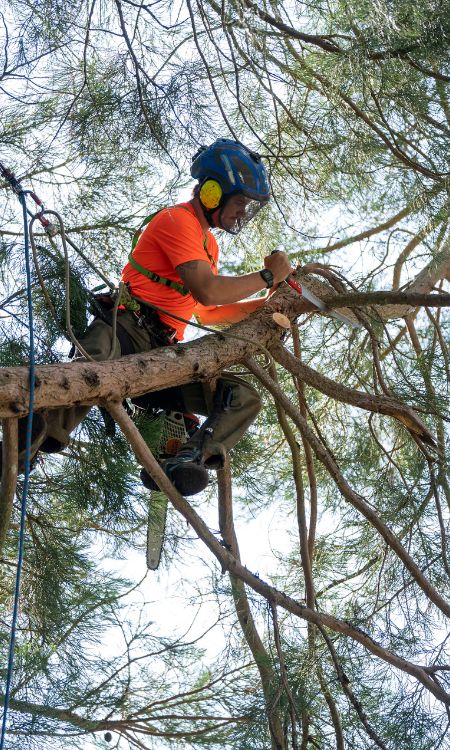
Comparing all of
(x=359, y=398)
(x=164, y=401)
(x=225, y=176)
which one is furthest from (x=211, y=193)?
(x=359, y=398)

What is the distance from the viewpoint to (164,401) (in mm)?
3145

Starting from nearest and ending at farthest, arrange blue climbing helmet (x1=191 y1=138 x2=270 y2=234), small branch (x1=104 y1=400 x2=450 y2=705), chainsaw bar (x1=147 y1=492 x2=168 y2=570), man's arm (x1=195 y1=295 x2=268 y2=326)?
1. small branch (x1=104 y1=400 x2=450 y2=705)
2. blue climbing helmet (x1=191 y1=138 x2=270 y2=234)
3. chainsaw bar (x1=147 y1=492 x2=168 y2=570)
4. man's arm (x1=195 y1=295 x2=268 y2=326)

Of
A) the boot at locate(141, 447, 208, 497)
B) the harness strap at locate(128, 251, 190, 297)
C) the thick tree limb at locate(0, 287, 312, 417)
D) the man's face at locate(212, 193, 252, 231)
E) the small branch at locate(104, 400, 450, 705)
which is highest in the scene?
the man's face at locate(212, 193, 252, 231)

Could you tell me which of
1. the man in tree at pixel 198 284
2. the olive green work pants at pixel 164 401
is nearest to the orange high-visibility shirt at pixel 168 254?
the man in tree at pixel 198 284

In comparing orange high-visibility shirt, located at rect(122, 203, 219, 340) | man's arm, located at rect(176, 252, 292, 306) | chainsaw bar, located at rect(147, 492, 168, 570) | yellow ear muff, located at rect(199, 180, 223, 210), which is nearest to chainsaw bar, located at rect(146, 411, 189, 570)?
chainsaw bar, located at rect(147, 492, 168, 570)

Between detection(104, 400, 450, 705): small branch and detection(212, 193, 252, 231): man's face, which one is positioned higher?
detection(212, 193, 252, 231): man's face

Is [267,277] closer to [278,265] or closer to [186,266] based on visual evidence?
→ [278,265]

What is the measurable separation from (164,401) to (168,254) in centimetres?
41

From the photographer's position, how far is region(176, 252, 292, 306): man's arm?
2922 mm

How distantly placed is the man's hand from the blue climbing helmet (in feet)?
0.65

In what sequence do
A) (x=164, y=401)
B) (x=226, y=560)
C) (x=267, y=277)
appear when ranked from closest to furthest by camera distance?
(x=226, y=560) < (x=267, y=277) < (x=164, y=401)

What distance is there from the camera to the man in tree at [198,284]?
293 centimetres

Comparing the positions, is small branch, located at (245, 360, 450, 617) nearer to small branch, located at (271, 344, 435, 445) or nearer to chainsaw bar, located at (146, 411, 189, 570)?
small branch, located at (271, 344, 435, 445)

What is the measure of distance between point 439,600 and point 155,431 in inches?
32.1
